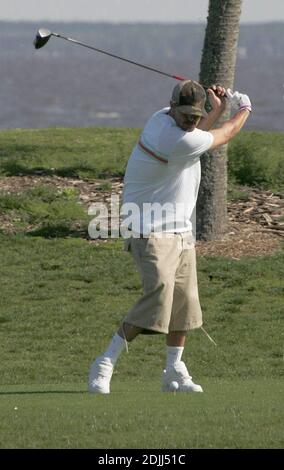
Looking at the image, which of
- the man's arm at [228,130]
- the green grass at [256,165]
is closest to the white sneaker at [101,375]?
the man's arm at [228,130]

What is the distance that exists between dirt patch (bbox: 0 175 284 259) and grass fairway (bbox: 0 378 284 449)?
5.26 meters

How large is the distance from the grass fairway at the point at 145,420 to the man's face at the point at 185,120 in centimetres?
163

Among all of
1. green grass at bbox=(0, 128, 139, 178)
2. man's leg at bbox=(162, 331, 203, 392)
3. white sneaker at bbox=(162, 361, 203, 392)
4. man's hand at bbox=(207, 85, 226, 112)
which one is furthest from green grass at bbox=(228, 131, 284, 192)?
white sneaker at bbox=(162, 361, 203, 392)

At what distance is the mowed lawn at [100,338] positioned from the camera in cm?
789

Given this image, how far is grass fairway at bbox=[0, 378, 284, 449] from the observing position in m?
7.62

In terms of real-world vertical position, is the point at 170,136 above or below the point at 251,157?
above

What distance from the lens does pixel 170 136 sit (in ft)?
29.1

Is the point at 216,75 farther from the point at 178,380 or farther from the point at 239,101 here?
the point at 178,380

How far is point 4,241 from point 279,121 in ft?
184

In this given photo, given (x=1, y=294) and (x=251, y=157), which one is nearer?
(x=1, y=294)

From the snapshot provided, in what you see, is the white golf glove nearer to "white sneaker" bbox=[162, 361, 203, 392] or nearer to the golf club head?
"white sneaker" bbox=[162, 361, 203, 392]

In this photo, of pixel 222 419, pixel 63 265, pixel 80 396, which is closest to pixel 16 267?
pixel 63 265

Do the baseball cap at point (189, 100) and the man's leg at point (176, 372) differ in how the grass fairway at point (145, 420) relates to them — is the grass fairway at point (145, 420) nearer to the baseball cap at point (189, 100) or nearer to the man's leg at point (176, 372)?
the man's leg at point (176, 372)
